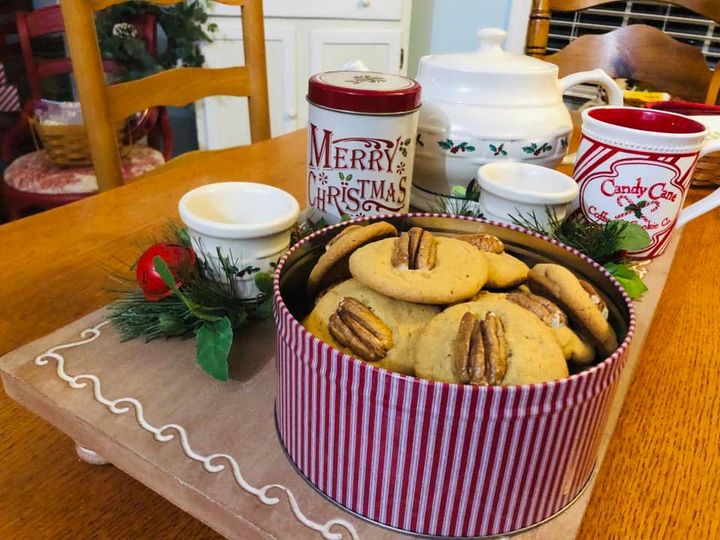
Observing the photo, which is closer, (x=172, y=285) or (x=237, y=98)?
(x=172, y=285)

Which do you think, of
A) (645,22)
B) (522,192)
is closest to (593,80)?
(522,192)

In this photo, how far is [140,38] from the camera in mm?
1943

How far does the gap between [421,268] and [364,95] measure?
25cm

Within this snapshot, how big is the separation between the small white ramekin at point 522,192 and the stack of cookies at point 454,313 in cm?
17

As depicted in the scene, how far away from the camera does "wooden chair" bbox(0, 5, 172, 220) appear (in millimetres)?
1631

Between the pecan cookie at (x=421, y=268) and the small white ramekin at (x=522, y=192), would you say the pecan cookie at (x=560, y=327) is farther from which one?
the small white ramekin at (x=522, y=192)

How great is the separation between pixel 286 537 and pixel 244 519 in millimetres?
27

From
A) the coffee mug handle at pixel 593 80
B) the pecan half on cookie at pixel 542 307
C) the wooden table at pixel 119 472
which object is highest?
the coffee mug handle at pixel 593 80

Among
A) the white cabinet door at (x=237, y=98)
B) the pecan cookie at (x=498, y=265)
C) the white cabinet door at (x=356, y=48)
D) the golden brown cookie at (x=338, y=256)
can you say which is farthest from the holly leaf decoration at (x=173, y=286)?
the white cabinet door at (x=356, y=48)

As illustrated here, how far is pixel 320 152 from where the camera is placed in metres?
0.58

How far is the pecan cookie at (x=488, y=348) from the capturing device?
306 millimetres

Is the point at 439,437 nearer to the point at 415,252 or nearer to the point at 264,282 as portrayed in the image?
the point at 415,252

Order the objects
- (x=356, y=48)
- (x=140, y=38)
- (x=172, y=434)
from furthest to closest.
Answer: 1. (x=356, y=48)
2. (x=140, y=38)
3. (x=172, y=434)

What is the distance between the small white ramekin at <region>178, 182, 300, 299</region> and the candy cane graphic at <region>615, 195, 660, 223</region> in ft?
1.10
